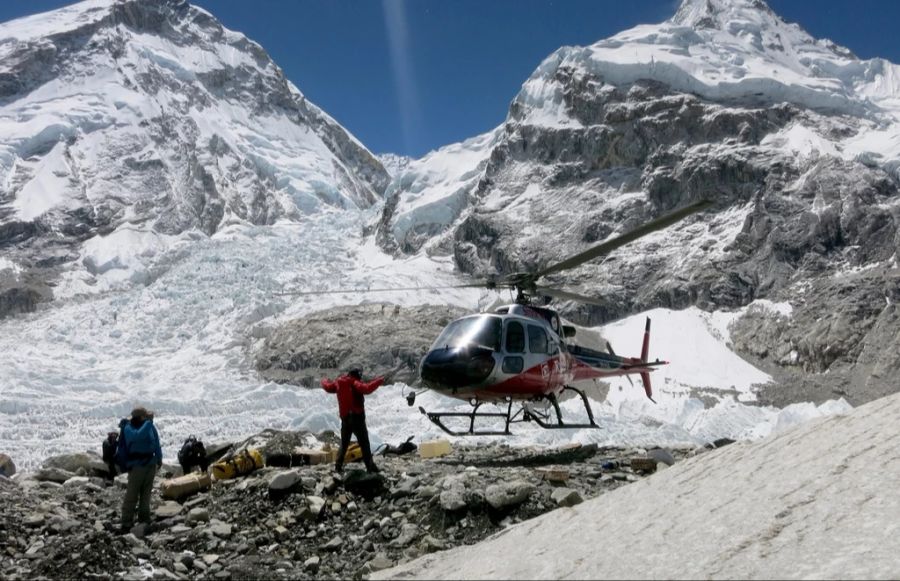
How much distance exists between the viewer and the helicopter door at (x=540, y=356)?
39.1 feet

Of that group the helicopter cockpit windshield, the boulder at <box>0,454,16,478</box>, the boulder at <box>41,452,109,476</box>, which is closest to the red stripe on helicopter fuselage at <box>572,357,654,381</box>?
the helicopter cockpit windshield

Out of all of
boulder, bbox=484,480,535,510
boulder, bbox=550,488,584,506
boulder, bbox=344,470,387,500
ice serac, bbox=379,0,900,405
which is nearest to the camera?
boulder, bbox=484,480,535,510

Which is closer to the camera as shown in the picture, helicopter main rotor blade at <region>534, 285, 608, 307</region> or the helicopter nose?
the helicopter nose

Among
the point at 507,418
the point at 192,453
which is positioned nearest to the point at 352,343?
the point at 192,453

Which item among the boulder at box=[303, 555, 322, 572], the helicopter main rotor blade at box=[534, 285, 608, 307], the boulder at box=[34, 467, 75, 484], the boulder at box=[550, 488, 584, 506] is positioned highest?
the helicopter main rotor blade at box=[534, 285, 608, 307]

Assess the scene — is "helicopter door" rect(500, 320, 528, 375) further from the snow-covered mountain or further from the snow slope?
the snow-covered mountain

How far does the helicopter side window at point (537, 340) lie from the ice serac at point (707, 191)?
4545cm

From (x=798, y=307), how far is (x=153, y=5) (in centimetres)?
14256

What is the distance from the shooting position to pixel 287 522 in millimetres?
7047

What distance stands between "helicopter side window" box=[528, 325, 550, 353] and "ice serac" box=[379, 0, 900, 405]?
45448 mm

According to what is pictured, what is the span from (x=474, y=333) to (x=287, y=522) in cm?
498

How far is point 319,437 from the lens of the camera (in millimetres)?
13773

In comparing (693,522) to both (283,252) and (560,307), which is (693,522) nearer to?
(560,307)

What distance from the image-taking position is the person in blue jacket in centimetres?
754
